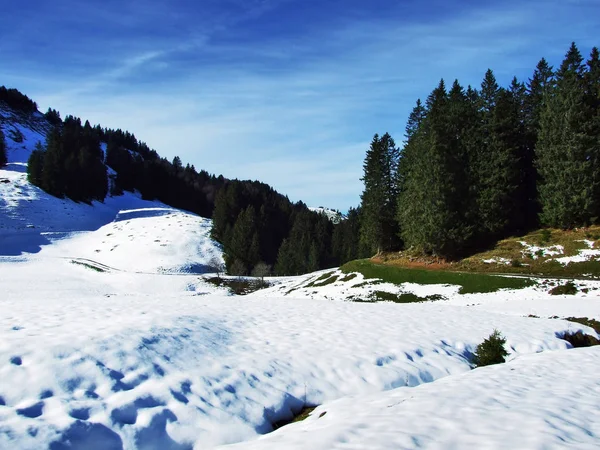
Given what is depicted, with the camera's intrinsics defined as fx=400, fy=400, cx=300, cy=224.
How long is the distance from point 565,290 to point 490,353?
23399 millimetres

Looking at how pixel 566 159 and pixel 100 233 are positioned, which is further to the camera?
pixel 100 233

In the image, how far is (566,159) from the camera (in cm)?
4406

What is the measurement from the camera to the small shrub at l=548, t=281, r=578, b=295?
29.9m

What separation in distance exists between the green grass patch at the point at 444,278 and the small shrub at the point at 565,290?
2.77m

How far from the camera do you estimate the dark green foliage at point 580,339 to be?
15188 millimetres

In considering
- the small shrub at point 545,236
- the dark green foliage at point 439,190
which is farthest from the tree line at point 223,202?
the small shrub at point 545,236

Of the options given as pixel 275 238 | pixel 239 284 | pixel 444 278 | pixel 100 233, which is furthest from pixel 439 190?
pixel 275 238

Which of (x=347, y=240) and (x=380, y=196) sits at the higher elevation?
(x=380, y=196)

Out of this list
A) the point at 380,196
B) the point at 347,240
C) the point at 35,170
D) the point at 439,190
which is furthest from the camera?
the point at 35,170

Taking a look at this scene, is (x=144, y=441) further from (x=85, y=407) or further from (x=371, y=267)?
(x=371, y=267)

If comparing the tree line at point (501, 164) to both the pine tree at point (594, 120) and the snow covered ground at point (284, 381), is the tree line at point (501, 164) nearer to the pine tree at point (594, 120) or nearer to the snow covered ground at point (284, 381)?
the pine tree at point (594, 120)

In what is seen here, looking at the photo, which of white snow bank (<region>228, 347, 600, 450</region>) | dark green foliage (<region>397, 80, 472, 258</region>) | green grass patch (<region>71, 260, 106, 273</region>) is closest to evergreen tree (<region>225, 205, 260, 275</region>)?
green grass patch (<region>71, 260, 106, 273</region>)

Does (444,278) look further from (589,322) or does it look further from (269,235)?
(269,235)

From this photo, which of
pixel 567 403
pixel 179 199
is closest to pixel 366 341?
pixel 567 403
